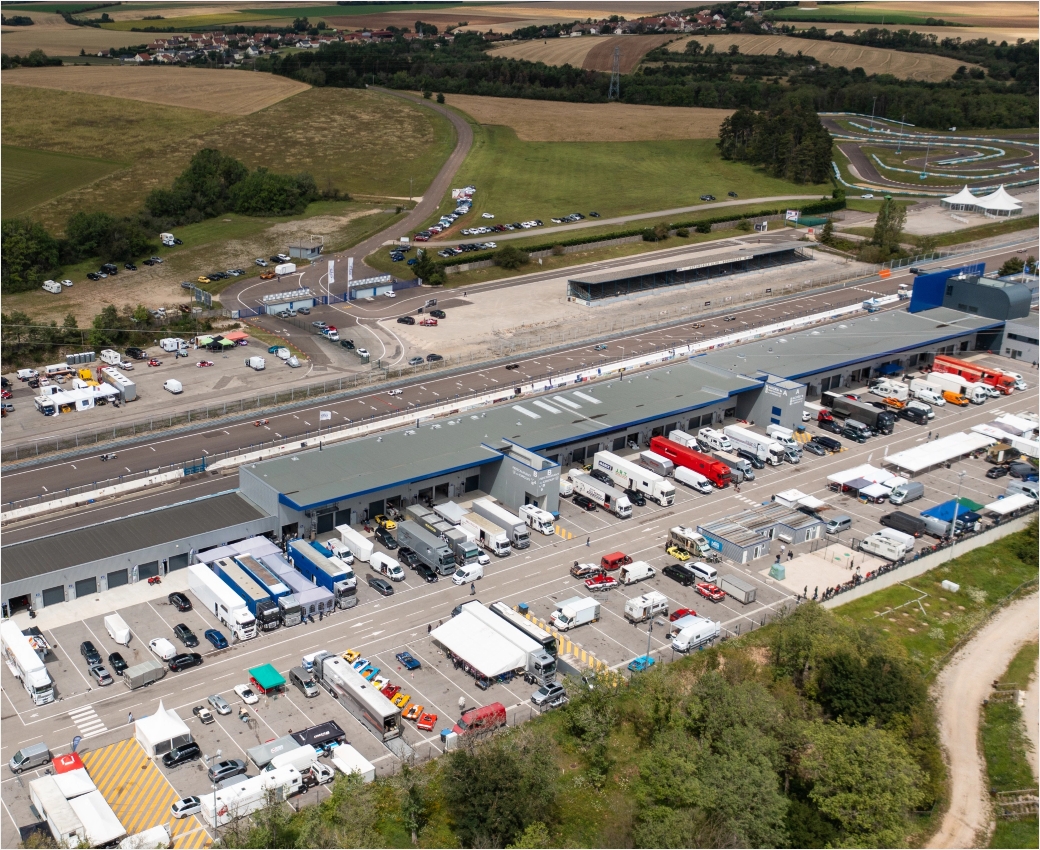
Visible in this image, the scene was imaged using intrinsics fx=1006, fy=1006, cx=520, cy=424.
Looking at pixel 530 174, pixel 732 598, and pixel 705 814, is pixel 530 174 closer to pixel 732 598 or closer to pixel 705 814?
pixel 732 598

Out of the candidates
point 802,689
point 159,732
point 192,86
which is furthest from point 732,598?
point 192,86

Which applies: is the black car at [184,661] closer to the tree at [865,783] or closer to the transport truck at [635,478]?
the tree at [865,783]

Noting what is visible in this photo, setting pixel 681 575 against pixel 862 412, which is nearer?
pixel 681 575

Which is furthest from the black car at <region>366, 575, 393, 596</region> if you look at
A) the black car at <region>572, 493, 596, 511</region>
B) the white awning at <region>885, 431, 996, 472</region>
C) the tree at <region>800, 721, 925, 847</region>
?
the white awning at <region>885, 431, 996, 472</region>

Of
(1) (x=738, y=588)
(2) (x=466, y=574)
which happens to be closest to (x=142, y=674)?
(2) (x=466, y=574)

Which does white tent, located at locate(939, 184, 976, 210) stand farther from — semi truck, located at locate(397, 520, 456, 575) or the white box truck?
semi truck, located at locate(397, 520, 456, 575)

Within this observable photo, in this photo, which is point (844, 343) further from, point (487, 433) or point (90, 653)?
point (90, 653)

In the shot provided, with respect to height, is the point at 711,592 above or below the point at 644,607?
below
